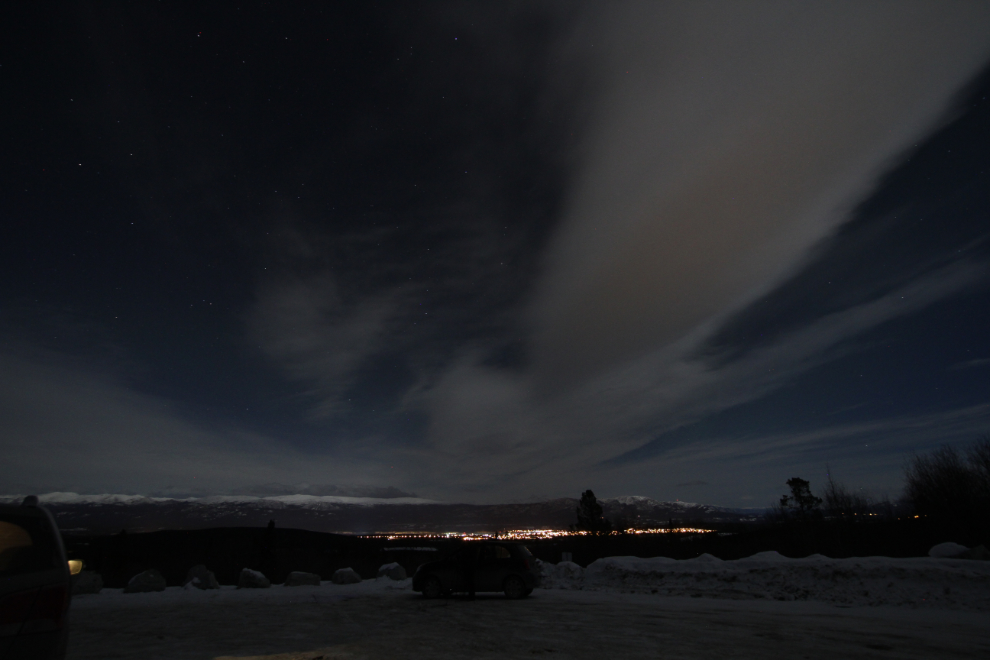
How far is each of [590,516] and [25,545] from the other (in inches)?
3474

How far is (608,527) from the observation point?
3275 inches

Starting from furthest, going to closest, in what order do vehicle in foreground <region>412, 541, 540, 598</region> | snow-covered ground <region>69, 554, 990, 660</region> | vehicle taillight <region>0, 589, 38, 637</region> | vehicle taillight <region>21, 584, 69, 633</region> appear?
1. vehicle in foreground <region>412, 541, 540, 598</region>
2. snow-covered ground <region>69, 554, 990, 660</region>
3. vehicle taillight <region>21, 584, 69, 633</region>
4. vehicle taillight <region>0, 589, 38, 637</region>

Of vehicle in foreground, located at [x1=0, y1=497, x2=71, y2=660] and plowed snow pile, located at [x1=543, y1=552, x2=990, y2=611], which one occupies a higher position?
vehicle in foreground, located at [x1=0, y1=497, x2=71, y2=660]

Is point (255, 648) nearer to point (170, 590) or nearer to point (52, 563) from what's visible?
point (52, 563)

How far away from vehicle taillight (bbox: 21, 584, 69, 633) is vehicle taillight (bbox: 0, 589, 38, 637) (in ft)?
0.17

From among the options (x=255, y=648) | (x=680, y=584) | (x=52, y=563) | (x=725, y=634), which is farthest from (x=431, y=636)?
(x=680, y=584)

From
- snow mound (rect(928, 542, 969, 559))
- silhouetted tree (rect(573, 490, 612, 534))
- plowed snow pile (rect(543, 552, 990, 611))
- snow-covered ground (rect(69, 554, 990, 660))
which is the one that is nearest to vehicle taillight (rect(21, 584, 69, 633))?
snow-covered ground (rect(69, 554, 990, 660))

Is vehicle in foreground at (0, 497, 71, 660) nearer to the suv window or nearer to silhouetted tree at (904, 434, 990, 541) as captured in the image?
the suv window

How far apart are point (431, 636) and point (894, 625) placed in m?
10.8

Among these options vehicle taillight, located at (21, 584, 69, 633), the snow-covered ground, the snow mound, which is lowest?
the snow-covered ground

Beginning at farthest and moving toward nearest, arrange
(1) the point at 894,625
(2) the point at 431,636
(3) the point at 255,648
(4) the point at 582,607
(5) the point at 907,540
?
1. (5) the point at 907,540
2. (4) the point at 582,607
3. (1) the point at 894,625
4. (2) the point at 431,636
5. (3) the point at 255,648

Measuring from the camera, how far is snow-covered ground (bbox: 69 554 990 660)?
843 centimetres

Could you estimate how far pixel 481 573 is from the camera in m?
17.1

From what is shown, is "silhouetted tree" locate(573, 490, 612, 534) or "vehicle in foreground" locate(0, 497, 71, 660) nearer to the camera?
"vehicle in foreground" locate(0, 497, 71, 660)
